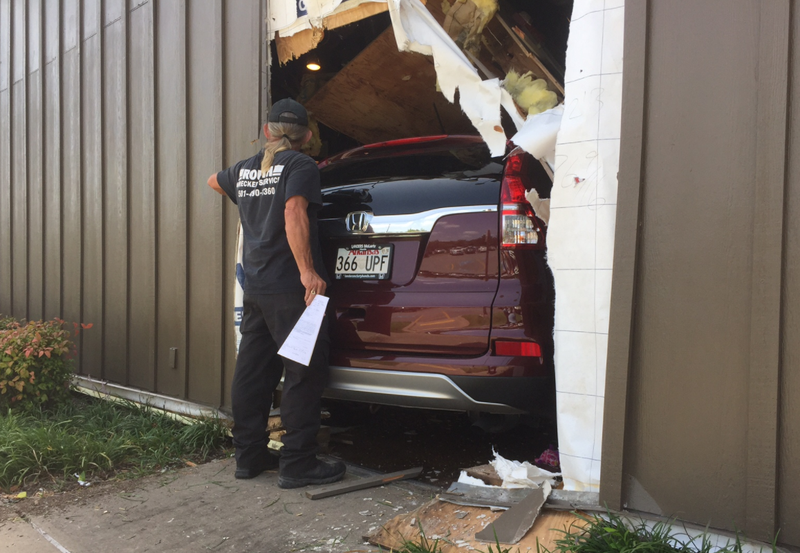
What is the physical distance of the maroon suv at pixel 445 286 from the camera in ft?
8.89

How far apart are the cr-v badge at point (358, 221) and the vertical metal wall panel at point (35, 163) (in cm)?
466

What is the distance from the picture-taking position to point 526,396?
268cm

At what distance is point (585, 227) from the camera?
7.93 ft

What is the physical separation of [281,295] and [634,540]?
76.7 inches

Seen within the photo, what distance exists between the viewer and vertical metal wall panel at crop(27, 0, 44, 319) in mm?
6258

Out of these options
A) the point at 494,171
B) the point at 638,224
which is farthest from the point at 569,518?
the point at 494,171

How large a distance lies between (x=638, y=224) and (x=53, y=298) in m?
5.99

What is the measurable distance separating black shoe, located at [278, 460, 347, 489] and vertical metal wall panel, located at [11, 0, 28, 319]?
5227 mm

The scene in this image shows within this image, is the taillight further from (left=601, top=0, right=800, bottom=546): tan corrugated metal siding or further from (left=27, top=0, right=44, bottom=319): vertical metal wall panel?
A: (left=27, top=0, right=44, bottom=319): vertical metal wall panel

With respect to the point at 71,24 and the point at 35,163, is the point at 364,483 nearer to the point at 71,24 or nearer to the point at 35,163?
the point at 71,24

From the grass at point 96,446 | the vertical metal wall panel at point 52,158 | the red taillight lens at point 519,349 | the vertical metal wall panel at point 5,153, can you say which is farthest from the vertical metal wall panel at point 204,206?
the vertical metal wall panel at point 5,153

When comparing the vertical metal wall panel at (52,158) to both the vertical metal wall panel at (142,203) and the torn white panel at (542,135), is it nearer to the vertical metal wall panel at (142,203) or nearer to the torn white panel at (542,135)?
the vertical metal wall panel at (142,203)

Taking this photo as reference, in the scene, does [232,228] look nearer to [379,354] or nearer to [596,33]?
[379,354]

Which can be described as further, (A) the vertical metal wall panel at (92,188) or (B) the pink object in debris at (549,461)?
(A) the vertical metal wall panel at (92,188)
